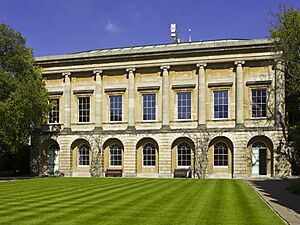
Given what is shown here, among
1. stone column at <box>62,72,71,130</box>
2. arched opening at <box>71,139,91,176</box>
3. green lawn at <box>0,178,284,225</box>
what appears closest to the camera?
green lawn at <box>0,178,284,225</box>

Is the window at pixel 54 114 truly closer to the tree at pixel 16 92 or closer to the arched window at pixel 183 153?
the tree at pixel 16 92

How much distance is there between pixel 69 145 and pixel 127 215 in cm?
2757

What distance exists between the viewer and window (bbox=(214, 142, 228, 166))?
3559 cm

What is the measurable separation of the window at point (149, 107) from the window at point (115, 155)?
3981mm

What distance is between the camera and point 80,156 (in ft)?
Result: 130

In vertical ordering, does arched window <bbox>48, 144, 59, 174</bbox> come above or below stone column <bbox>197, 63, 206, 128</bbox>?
below

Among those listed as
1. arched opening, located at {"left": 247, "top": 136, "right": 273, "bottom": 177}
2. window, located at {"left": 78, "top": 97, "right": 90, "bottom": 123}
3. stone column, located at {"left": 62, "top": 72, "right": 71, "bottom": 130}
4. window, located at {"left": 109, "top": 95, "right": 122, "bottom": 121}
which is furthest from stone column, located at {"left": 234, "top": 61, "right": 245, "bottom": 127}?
stone column, located at {"left": 62, "top": 72, "right": 71, "bottom": 130}

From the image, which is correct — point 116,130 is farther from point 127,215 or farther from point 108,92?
point 127,215

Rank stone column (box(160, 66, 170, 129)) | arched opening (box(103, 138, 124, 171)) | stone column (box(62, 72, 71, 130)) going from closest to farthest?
stone column (box(160, 66, 170, 129)) → arched opening (box(103, 138, 124, 171)) → stone column (box(62, 72, 71, 130))

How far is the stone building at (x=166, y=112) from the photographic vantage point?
34844mm

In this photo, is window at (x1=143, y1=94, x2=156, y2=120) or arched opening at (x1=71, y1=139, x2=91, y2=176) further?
arched opening at (x1=71, y1=139, x2=91, y2=176)

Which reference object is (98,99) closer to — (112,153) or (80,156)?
(112,153)

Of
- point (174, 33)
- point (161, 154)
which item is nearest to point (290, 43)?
point (161, 154)

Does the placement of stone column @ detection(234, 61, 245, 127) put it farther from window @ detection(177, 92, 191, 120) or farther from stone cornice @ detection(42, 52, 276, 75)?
window @ detection(177, 92, 191, 120)
